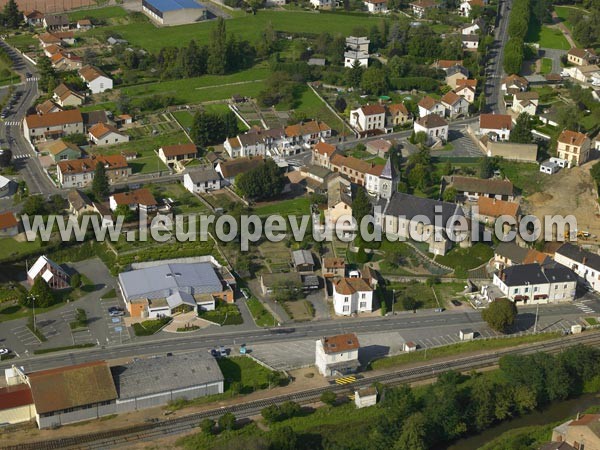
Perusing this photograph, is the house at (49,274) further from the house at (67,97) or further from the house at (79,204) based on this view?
the house at (67,97)

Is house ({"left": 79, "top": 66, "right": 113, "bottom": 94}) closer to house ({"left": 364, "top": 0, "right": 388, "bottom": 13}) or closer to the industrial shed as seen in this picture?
house ({"left": 364, "top": 0, "right": 388, "bottom": 13})

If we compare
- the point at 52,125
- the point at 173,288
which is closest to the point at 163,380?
the point at 173,288

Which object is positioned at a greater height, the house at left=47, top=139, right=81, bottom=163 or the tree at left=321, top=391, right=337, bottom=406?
the house at left=47, top=139, right=81, bottom=163

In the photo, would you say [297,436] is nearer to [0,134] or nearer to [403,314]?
[403,314]

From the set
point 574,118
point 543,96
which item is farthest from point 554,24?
point 574,118

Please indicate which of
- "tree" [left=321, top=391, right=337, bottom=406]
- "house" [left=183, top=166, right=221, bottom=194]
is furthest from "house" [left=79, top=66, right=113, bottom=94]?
"tree" [left=321, top=391, right=337, bottom=406]
